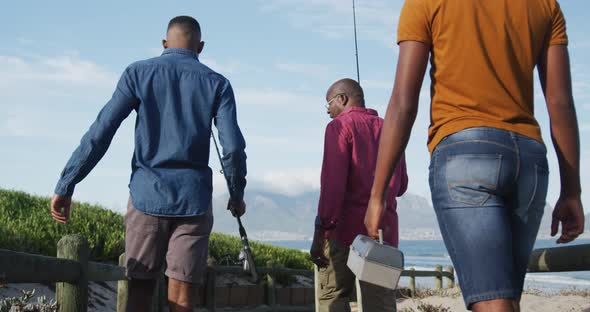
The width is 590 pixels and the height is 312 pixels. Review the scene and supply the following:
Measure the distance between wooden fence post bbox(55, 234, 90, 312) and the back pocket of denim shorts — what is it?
161 inches

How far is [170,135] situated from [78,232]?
6.85 meters

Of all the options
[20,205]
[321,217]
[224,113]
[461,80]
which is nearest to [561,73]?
[461,80]

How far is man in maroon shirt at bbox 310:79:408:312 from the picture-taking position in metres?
5.14

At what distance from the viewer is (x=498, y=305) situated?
240cm

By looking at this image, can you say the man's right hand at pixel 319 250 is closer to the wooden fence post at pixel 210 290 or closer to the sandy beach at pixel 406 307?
the sandy beach at pixel 406 307

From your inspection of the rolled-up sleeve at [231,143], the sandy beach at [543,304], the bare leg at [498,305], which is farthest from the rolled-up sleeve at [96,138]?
the sandy beach at [543,304]

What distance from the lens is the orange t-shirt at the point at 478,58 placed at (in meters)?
2.56

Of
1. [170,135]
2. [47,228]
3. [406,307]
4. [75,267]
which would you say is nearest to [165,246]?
[170,135]

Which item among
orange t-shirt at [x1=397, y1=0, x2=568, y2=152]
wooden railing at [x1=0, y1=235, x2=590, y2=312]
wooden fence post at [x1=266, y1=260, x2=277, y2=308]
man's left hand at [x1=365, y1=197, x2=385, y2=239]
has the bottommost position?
wooden fence post at [x1=266, y1=260, x2=277, y2=308]

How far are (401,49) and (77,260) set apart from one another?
3.97 metres

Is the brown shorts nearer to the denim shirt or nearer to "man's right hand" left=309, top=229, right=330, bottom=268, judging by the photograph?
the denim shirt

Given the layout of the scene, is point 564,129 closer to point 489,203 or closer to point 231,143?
point 489,203

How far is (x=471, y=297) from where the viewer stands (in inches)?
96.3

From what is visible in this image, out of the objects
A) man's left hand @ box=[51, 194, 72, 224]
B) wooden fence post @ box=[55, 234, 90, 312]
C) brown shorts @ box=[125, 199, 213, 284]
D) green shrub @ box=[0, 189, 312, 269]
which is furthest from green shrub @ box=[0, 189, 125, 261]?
brown shorts @ box=[125, 199, 213, 284]
